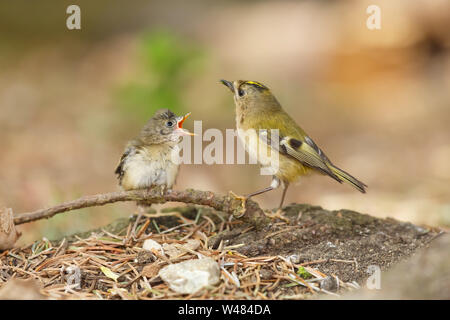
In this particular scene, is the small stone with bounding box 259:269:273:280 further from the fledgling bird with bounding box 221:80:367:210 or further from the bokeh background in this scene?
the bokeh background

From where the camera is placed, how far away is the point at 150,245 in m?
3.29

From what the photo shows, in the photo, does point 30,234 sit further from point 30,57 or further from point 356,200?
point 30,57

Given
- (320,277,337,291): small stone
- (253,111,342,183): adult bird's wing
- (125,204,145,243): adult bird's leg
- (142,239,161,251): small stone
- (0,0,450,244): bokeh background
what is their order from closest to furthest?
1. (320,277,337,291): small stone
2. (142,239,161,251): small stone
3. (125,204,145,243): adult bird's leg
4. (253,111,342,183): adult bird's wing
5. (0,0,450,244): bokeh background

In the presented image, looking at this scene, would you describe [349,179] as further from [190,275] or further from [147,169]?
[190,275]

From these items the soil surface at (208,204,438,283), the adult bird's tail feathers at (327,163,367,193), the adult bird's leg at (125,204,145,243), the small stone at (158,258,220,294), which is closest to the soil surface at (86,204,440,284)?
the soil surface at (208,204,438,283)

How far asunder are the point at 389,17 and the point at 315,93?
7.09ft

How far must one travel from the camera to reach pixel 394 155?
26.1 feet

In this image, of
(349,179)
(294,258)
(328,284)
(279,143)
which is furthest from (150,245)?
(349,179)

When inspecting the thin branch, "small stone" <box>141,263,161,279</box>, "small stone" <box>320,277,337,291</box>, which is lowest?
"small stone" <box>320,277,337,291</box>

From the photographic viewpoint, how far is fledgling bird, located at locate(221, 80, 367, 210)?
4047mm

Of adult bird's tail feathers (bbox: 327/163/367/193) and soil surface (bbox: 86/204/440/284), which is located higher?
adult bird's tail feathers (bbox: 327/163/367/193)

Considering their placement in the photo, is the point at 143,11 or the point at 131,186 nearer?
the point at 131,186
